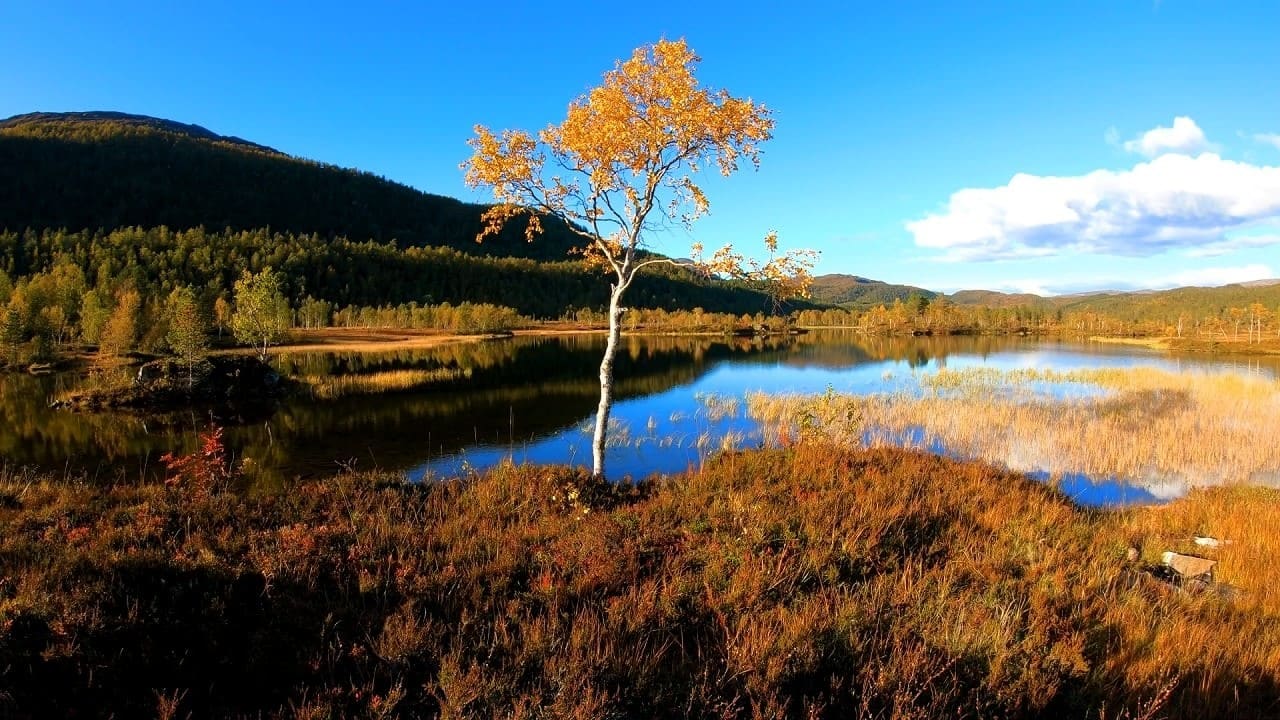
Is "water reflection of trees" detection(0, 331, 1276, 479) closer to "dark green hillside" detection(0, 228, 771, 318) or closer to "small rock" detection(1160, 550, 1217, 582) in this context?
"small rock" detection(1160, 550, 1217, 582)

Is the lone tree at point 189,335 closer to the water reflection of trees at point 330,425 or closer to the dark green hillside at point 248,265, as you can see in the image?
the water reflection of trees at point 330,425

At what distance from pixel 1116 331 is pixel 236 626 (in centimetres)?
19039

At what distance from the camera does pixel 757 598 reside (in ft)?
17.9

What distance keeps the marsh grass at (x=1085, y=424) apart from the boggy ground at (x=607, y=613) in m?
5.87

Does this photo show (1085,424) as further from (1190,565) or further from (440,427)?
(440,427)

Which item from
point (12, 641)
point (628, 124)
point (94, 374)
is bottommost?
point (94, 374)

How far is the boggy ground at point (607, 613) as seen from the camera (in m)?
3.97

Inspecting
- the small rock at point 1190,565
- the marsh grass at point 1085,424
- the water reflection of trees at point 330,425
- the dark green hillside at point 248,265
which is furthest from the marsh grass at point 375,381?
the dark green hillside at point 248,265

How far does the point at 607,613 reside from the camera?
4984 mm

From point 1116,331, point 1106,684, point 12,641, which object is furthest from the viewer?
point 1116,331

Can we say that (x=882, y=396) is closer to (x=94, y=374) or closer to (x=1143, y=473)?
(x=1143, y=473)

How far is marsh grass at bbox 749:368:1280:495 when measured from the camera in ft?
62.0

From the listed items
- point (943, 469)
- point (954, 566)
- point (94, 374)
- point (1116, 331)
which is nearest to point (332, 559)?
point (954, 566)

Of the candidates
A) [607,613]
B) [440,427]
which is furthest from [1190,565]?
[440,427]
